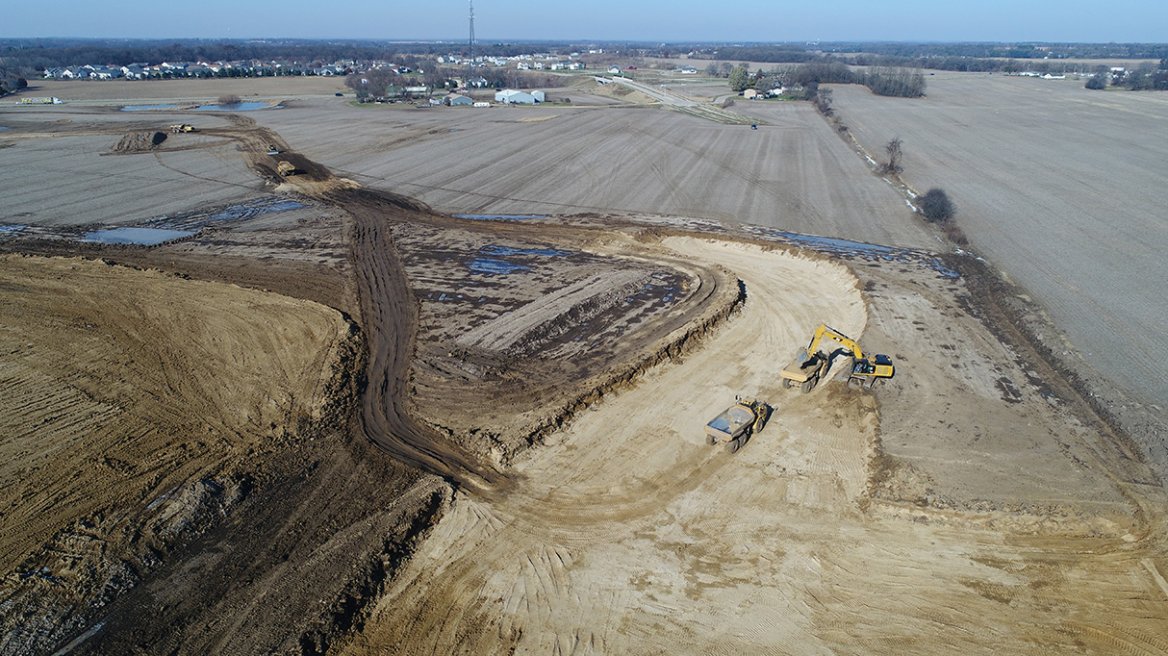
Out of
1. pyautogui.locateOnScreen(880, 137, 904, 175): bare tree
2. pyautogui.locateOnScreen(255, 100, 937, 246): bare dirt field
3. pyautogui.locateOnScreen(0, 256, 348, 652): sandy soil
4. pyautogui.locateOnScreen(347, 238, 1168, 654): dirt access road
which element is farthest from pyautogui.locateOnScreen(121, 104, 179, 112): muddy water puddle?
pyautogui.locateOnScreen(347, 238, 1168, 654): dirt access road

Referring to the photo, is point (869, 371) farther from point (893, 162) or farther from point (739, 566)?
point (893, 162)

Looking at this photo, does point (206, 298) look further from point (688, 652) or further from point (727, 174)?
point (727, 174)

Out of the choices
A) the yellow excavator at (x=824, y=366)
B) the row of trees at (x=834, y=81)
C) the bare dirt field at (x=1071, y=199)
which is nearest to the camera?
the yellow excavator at (x=824, y=366)

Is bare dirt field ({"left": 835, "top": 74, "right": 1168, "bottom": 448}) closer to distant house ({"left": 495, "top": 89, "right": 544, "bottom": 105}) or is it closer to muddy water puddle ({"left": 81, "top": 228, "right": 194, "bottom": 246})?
muddy water puddle ({"left": 81, "top": 228, "right": 194, "bottom": 246})

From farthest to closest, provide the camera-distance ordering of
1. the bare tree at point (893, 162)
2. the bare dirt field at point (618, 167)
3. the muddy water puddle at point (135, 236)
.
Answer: the bare tree at point (893, 162) < the bare dirt field at point (618, 167) < the muddy water puddle at point (135, 236)

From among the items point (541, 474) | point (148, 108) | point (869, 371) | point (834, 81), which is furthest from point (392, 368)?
point (834, 81)

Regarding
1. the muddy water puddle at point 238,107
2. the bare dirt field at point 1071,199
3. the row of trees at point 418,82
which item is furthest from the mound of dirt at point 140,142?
the bare dirt field at point 1071,199

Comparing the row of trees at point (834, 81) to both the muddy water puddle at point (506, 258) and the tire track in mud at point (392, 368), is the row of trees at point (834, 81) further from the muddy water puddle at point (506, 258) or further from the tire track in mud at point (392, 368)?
the tire track in mud at point (392, 368)
